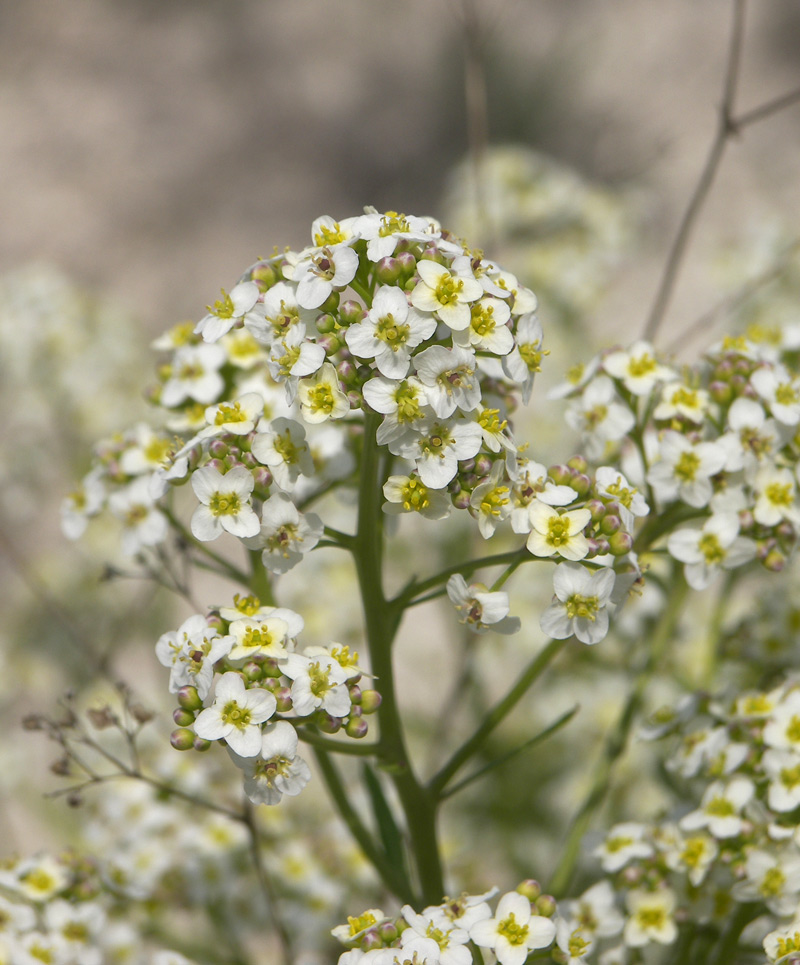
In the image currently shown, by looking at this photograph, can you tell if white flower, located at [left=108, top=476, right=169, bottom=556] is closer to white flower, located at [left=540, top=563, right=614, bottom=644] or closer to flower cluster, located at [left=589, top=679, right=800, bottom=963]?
white flower, located at [left=540, top=563, right=614, bottom=644]

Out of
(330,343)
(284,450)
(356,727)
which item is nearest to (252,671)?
(356,727)

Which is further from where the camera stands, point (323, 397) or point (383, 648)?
Answer: point (383, 648)

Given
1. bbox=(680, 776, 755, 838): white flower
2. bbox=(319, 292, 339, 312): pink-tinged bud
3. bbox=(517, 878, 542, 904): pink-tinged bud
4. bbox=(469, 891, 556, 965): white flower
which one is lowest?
bbox=(469, 891, 556, 965): white flower

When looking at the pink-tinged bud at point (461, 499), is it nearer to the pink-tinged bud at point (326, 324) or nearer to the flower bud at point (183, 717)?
the pink-tinged bud at point (326, 324)

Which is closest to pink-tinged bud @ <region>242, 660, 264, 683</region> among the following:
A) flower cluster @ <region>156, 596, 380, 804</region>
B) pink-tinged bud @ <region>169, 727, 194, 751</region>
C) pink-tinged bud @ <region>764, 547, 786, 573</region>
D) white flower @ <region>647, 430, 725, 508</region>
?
flower cluster @ <region>156, 596, 380, 804</region>

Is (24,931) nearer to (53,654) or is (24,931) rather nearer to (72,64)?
(53,654)

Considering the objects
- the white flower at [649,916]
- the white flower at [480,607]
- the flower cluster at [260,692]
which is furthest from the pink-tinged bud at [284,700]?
the white flower at [649,916]

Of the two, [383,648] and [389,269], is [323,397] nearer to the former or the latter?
[389,269]
